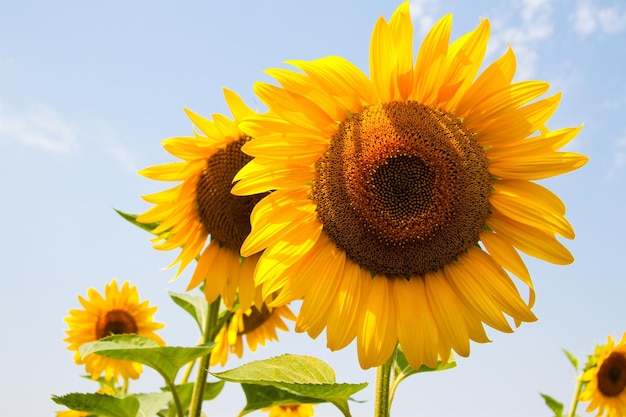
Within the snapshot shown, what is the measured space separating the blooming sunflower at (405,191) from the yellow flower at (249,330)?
91.5 inches

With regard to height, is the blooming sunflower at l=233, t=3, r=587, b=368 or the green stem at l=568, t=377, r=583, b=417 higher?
the blooming sunflower at l=233, t=3, r=587, b=368

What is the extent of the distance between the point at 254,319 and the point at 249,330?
0.24 meters

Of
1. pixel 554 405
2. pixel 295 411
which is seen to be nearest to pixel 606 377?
pixel 554 405

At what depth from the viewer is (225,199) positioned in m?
4.14

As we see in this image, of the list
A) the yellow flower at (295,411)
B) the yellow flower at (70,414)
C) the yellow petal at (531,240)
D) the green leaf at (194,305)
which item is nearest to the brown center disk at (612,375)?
the yellow flower at (295,411)

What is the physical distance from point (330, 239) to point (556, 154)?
1.11 metres

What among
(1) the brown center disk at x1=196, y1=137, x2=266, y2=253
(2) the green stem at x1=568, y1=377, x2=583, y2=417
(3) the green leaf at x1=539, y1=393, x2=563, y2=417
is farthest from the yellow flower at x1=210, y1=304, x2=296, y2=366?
(2) the green stem at x1=568, y1=377, x2=583, y2=417

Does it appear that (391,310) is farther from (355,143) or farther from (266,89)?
(266,89)

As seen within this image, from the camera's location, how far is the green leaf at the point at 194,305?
15.5 feet

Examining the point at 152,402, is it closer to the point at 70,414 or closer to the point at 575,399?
the point at 70,414

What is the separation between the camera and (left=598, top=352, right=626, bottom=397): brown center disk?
273 inches

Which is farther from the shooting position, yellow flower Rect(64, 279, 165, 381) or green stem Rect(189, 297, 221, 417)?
yellow flower Rect(64, 279, 165, 381)

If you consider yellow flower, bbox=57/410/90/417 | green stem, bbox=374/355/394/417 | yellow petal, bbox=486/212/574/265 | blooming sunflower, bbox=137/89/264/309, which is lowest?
green stem, bbox=374/355/394/417

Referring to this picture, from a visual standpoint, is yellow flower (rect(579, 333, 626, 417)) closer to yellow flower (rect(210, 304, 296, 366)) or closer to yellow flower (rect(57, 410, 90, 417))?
yellow flower (rect(210, 304, 296, 366))
